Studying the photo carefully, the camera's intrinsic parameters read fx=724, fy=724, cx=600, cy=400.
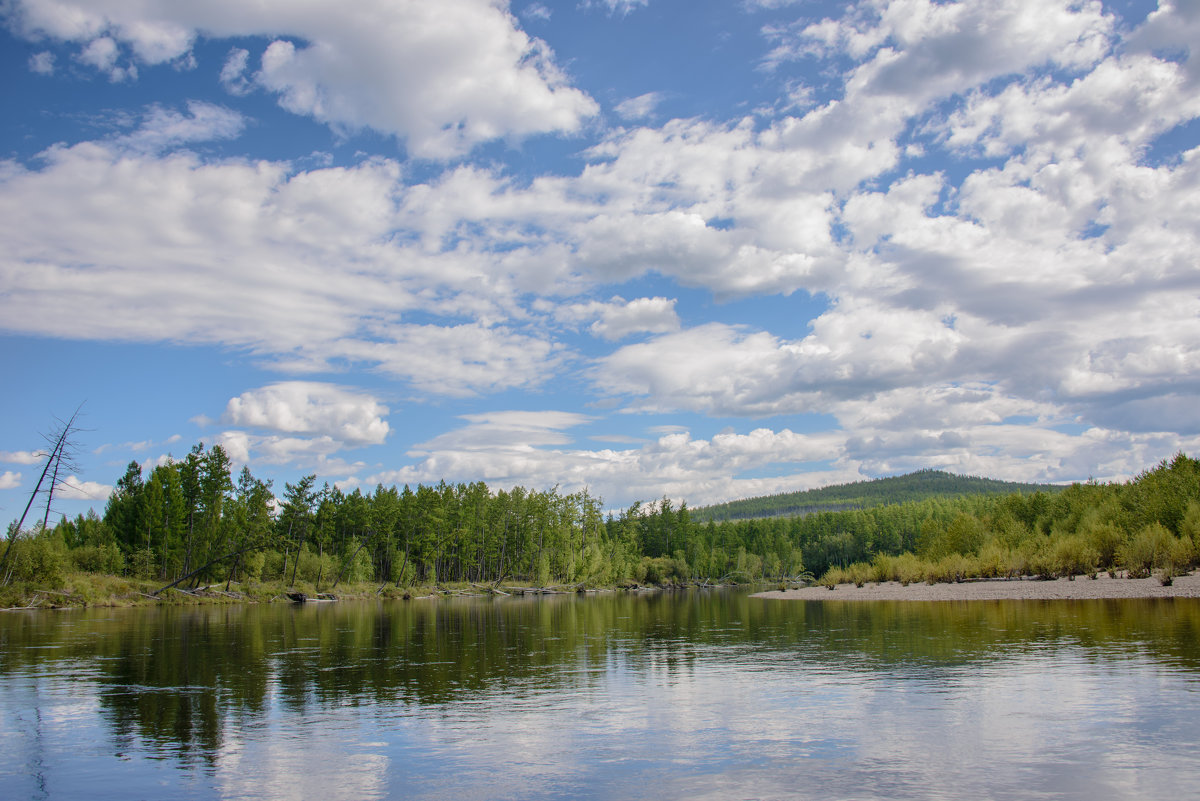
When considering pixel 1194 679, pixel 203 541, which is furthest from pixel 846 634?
pixel 203 541

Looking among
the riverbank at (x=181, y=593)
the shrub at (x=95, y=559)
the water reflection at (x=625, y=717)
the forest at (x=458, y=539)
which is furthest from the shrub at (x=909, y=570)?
the shrub at (x=95, y=559)

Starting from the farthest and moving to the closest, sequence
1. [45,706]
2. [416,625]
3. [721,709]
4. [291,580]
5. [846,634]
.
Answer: [291,580]
[416,625]
[846,634]
[45,706]
[721,709]

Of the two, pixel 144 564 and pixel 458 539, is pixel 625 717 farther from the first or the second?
pixel 458 539

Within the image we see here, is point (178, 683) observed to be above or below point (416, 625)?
above

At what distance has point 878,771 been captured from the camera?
11.5 m

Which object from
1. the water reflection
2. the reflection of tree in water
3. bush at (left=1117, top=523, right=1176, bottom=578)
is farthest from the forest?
the water reflection

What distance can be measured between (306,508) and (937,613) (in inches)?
3285

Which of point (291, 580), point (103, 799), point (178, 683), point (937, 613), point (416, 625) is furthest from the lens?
point (291, 580)

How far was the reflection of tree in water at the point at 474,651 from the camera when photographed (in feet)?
63.1

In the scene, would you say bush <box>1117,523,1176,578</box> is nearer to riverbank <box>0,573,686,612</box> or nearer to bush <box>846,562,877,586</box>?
bush <box>846,562,877,586</box>

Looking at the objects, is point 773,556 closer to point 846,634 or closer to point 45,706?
point 846,634

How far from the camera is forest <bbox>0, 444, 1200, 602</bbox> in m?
63.5

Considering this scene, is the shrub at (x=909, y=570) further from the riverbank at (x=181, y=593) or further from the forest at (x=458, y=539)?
the riverbank at (x=181, y=593)

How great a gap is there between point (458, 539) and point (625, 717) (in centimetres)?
12068
